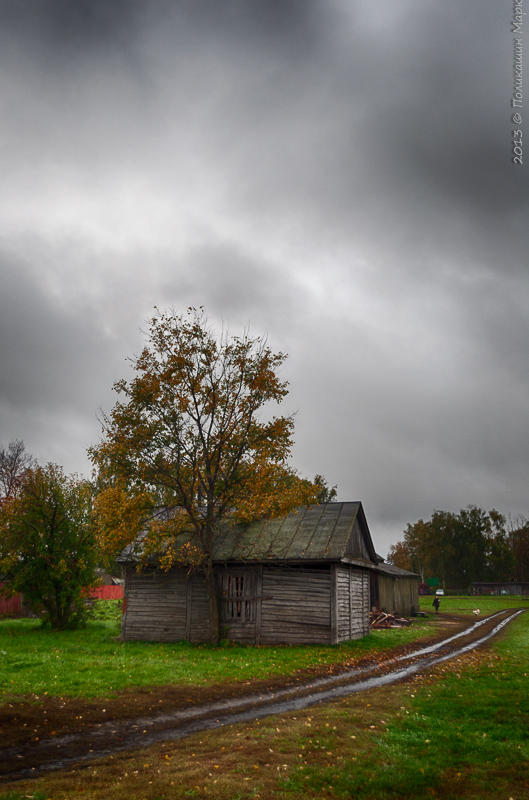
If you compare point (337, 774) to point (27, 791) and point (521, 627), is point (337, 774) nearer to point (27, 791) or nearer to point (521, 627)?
point (27, 791)

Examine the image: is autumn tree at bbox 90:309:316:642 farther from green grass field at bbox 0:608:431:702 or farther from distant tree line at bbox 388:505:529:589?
distant tree line at bbox 388:505:529:589

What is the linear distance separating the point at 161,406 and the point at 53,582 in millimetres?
13685

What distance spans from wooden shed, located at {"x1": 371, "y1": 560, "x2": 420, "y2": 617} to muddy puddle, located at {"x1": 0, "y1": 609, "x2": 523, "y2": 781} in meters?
23.1

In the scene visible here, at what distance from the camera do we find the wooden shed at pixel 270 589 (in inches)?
939

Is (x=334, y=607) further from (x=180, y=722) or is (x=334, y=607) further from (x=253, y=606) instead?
(x=180, y=722)

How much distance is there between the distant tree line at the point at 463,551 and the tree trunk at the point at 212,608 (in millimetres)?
104471

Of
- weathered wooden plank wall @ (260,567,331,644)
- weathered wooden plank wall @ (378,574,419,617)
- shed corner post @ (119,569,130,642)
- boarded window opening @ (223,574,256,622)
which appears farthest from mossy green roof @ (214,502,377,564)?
weathered wooden plank wall @ (378,574,419,617)

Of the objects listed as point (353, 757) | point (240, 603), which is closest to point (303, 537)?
point (240, 603)

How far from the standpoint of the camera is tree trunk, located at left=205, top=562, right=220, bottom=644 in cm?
2338

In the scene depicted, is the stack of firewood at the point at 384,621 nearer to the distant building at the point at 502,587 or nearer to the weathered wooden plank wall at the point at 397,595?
the weathered wooden plank wall at the point at 397,595

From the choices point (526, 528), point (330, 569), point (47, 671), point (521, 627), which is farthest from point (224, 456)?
point (526, 528)

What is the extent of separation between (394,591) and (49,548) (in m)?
27.6

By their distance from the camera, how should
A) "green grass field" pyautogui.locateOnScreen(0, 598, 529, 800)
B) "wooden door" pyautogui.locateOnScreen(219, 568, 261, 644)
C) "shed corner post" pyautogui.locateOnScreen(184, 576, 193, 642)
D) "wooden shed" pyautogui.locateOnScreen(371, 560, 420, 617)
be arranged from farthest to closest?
"wooden shed" pyautogui.locateOnScreen(371, 560, 420, 617)
"shed corner post" pyautogui.locateOnScreen(184, 576, 193, 642)
"wooden door" pyautogui.locateOnScreen(219, 568, 261, 644)
"green grass field" pyautogui.locateOnScreen(0, 598, 529, 800)

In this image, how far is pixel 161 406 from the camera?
23.7m
